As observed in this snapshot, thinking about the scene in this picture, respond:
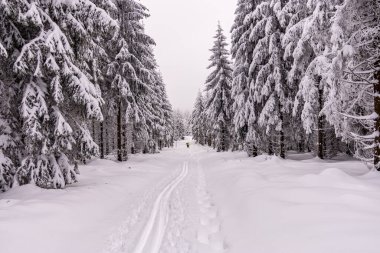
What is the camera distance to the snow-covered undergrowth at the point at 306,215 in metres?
5.66

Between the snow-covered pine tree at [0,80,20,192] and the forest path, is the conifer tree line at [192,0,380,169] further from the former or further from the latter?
the snow-covered pine tree at [0,80,20,192]

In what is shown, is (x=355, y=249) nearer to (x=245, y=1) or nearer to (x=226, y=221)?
(x=226, y=221)

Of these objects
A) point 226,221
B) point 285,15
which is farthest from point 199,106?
point 226,221

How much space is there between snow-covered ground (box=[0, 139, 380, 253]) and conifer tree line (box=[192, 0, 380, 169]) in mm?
2752

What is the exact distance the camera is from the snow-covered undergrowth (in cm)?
566

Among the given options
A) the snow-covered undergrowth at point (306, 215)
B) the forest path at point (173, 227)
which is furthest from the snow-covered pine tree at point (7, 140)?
the snow-covered undergrowth at point (306, 215)

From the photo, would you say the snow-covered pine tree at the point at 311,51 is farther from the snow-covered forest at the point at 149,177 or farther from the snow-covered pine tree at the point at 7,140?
the snow-covered pine tree at the point at 7,140

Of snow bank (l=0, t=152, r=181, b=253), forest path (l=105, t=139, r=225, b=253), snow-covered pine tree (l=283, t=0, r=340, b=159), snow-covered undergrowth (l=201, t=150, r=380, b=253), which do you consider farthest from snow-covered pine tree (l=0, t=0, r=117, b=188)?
snow-covered pine tree (l=283, t=0, r=340, b=159)

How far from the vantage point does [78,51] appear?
13.1 meters

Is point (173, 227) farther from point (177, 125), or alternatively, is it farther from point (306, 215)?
point (177, 125)

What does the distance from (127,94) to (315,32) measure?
13956mm

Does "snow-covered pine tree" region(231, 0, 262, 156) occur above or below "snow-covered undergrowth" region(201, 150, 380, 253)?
above

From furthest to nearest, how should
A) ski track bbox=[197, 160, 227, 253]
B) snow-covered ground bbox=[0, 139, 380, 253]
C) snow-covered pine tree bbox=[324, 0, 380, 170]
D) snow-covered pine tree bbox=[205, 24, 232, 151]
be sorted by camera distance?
1. snow-covered pine tree bbox=[205, 24, 232, 151]
2. snow-covered pine tree bbox=[324, 0, 380, 170]
3. ski track bbox=[197, 160, 227, 253]
4. snow-covered ground bbox=[0, 139, 380, 253]

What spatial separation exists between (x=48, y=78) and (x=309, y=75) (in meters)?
12.3
